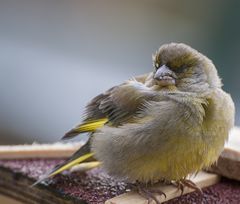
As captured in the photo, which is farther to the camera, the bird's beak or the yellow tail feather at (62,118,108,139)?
the yellow tail feather at (62,118,108,139)

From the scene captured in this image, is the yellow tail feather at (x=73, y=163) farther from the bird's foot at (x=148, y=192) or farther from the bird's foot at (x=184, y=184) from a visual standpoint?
the bird's foot at (x=184, y=184)

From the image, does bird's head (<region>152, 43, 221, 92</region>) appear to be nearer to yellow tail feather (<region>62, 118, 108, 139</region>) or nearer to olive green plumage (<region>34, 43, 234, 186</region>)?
olive green plumage (<region>34, 43, 234, 186</region>)

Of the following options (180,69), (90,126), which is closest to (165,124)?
(180,69)

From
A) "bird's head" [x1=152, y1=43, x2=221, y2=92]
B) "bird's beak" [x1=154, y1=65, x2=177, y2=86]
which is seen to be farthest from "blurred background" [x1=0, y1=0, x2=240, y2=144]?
"bird's beak" [x1=154, y1=65, x2=177, y2=86]

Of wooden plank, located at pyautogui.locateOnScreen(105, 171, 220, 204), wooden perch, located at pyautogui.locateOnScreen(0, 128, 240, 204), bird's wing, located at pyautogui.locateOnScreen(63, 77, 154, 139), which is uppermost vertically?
bird's wing, located at pyautogui.locateOnScreen(63, 77, 154, 139)

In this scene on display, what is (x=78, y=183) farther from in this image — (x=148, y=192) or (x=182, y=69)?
(x=182, y=69)

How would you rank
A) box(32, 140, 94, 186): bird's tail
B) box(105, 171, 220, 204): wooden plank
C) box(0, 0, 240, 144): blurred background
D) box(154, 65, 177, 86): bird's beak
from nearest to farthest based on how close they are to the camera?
box(105, 171, 220, 204): wooden plank, box(154, 65, 177, 86): bird's beak, box(32, 140, 94, 186): bird's tail, box(0, 0, 240, 144): blurred background

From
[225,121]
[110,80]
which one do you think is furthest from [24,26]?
[225,121]
